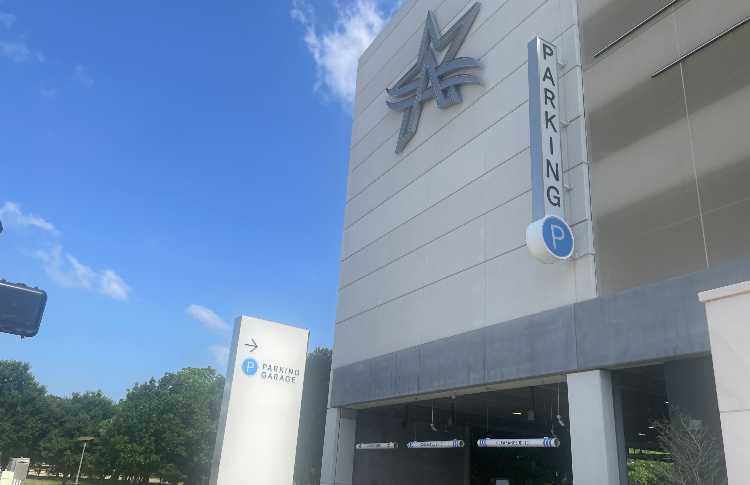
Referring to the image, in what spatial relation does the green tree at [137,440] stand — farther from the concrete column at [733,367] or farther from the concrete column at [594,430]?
the concrete column at [733,367]

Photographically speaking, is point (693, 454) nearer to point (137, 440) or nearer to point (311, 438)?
point (311, 438)

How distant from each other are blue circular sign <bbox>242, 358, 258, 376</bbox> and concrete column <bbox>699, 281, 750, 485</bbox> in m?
11.9

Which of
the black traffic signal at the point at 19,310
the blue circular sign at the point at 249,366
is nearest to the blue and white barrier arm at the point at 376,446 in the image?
the blue circular sign at the point at 249,366

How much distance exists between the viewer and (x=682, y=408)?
40.9ft

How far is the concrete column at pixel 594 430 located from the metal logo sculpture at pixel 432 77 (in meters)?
11.4

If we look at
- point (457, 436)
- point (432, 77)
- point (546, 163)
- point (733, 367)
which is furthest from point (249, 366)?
point (457, 436)

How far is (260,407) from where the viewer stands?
1647cm

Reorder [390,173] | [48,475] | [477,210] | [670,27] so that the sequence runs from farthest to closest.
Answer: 1. [48,475]
2. [390,173]
3. [477,210]
4. [670,27]

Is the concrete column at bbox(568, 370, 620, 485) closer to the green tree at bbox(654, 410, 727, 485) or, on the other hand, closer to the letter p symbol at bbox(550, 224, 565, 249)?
the green tree at bbox(654, 410, 727, 485)

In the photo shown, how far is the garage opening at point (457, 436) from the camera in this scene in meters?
24.1

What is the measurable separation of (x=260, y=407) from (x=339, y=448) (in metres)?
8.90

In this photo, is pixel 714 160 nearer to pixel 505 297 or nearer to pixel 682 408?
pixel 682 408

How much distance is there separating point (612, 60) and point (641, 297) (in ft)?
21.3

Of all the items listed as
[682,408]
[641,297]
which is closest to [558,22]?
[641,297]
